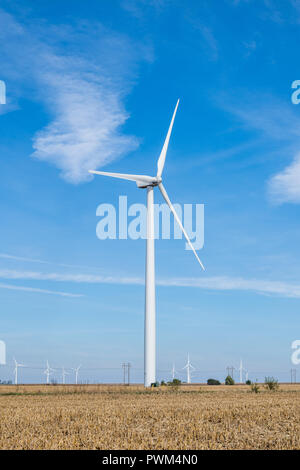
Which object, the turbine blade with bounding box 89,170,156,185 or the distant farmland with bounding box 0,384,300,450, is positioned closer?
the distant farmland with bounding box 0,384,300,450

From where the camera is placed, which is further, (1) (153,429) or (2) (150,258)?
(2) (150,258)

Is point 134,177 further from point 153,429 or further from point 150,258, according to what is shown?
point 153,429

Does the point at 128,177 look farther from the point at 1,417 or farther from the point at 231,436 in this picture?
the point at 231,436

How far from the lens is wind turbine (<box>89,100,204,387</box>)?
276 feet

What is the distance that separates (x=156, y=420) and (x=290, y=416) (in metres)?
8.92

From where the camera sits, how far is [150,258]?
283 ft

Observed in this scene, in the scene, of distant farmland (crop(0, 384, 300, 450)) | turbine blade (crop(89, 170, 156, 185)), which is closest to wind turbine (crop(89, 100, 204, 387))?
turbine blade (crop(89, 170, 156, 185))

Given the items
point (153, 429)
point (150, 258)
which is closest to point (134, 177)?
point (150, 258)

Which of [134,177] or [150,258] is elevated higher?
[134,177]

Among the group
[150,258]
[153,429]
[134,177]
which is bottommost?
[153,429]

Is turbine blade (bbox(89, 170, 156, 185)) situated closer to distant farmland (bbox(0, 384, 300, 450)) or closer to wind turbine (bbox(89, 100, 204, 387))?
wind turbine (bbox(89, 100, 204, 387))

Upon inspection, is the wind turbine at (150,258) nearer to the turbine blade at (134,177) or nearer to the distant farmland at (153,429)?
the turbine blade at (134,177)
